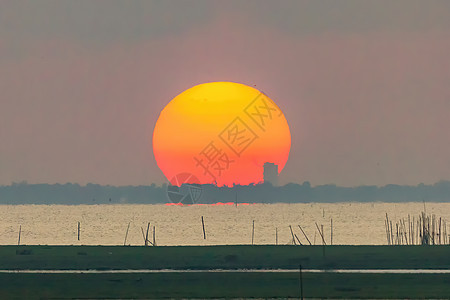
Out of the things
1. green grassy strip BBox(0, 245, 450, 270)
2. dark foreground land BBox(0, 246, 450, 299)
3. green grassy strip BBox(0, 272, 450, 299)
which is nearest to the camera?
green grassy strip BBox(0, 272, 450, 299)

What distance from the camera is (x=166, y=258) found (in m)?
48.7

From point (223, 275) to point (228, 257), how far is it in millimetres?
6536

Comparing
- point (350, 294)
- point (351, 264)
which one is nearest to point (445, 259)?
point (351, 264)

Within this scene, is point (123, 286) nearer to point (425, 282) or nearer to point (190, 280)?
point (190, 280)

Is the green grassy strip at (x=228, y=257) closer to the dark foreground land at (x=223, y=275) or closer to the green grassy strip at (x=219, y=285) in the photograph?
the dark foreground land at (x=223, y=275)

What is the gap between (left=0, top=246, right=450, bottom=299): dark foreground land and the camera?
3703cm

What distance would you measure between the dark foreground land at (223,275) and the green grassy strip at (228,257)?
0.05m

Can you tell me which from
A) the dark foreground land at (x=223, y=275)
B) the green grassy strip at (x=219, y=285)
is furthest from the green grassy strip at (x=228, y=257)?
the green grassy strip at (x=219, y=285)

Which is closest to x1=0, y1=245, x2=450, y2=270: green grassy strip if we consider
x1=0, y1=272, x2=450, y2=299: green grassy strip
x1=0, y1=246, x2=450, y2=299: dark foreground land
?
x1=0, y1=246, x2=450, y2=299: dark foreground land

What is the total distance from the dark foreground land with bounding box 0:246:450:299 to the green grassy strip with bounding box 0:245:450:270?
0.16 feet

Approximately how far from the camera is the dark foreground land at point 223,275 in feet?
121

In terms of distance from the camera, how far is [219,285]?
3916 centimetres

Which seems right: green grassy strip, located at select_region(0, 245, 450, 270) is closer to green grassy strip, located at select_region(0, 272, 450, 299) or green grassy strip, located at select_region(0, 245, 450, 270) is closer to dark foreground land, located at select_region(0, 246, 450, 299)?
dark foreground land, located at select_region(0, 246, 450, 299)

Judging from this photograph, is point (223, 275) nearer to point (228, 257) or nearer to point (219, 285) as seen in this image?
point (219, 285)
